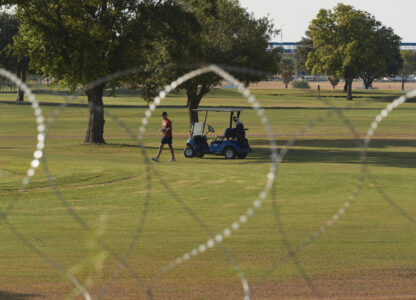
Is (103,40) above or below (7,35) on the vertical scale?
below

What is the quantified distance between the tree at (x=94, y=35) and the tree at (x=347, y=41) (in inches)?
3667

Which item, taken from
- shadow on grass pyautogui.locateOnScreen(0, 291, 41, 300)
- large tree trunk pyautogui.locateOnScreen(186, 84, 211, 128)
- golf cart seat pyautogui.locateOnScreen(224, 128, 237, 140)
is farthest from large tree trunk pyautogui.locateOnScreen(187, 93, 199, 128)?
shadow on grass pyautogui.locateOnScreen(0, 291, 41, 300)

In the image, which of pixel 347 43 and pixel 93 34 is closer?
pixel 93 34

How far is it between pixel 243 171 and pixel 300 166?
3671 millimetres

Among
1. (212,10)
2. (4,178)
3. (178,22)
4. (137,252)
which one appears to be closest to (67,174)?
(4,178)

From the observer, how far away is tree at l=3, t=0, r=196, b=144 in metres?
40.8

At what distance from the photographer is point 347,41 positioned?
138 metres

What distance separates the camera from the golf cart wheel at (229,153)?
114 feet

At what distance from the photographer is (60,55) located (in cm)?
4212

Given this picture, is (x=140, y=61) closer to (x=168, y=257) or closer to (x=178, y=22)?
(x=178, y=22)

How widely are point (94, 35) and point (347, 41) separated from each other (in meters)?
102

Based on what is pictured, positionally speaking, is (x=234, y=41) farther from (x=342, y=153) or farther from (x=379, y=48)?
(x=379, y=48)

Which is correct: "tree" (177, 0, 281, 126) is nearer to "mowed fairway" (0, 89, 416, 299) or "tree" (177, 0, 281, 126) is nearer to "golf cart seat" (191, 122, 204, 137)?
"golf cart seat" (191, 122, 204, 137)

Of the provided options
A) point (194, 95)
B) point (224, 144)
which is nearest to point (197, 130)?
point (224, 144)
